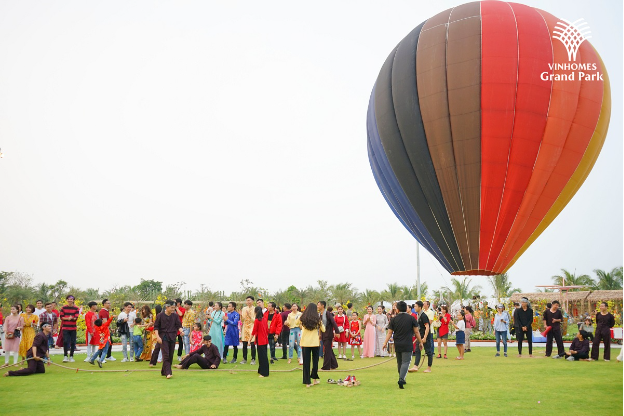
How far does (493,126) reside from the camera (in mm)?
17609

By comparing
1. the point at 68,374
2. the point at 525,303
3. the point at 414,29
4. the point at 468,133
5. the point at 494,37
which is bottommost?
the point at 68,374

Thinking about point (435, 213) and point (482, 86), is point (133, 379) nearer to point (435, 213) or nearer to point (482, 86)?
point (435, 213)

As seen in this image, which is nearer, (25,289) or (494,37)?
(494,37)

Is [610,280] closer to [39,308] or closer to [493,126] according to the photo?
[493,126]

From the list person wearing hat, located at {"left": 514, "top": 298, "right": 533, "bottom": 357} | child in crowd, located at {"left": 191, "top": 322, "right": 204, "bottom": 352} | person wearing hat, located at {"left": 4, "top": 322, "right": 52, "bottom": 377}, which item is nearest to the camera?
person wearing hat, located at {"left": 4, "top": 322, "right": 52, "bottom": 377}

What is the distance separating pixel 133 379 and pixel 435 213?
10991 mm

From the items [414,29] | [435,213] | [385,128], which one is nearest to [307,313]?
[435,213]

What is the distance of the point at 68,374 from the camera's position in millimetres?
14039

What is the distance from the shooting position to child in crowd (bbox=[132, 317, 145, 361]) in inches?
670

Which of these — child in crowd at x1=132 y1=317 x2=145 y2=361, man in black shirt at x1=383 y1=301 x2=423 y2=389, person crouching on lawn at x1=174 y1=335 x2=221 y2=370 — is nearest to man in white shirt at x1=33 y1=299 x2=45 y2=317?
child in crowd at x1=132 y1=317 x2=145 y2=361

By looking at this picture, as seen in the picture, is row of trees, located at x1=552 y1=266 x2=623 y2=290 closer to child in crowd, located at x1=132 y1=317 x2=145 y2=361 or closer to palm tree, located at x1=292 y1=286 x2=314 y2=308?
palm tree, located at x1=292 y1=286 x2=314 y2=308

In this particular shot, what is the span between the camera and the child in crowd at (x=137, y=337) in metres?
17.0

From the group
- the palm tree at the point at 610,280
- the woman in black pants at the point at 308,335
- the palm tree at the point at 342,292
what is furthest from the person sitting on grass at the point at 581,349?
the palm tree at the point at 610,280

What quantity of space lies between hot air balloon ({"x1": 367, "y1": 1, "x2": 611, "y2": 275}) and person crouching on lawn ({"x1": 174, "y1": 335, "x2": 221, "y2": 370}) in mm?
8541
